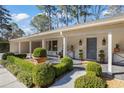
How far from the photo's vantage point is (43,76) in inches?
349

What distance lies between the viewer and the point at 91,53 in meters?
16.8

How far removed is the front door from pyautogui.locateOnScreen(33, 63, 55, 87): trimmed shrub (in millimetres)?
7781

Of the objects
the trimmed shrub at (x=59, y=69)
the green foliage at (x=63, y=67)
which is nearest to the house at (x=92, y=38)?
the green foliage at (x=63, y=67)

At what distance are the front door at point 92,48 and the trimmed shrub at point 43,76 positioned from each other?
7.78 m

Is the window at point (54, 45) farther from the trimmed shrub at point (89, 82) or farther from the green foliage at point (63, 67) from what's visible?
the trimmed shrub at point (89, 82)

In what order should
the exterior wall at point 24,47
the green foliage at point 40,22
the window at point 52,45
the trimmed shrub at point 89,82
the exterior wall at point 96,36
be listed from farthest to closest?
the green foliage at point 40,22, the exterior wall at point 24,47, the window at point 52,45, the exterior wall at point 96,36, the trimmed shrub at point 89,82

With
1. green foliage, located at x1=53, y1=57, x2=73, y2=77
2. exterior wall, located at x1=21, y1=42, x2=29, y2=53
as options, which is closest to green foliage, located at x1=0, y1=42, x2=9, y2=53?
exterior wall, located at x1=21, y1=42, x2=29, y2=53

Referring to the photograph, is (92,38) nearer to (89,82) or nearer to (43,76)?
Answer: (43,76)

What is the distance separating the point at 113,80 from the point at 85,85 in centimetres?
240

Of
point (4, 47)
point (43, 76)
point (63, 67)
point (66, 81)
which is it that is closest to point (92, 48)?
point (63, 67)

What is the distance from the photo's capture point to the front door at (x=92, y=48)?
16.3 meters

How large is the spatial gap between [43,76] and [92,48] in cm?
845
